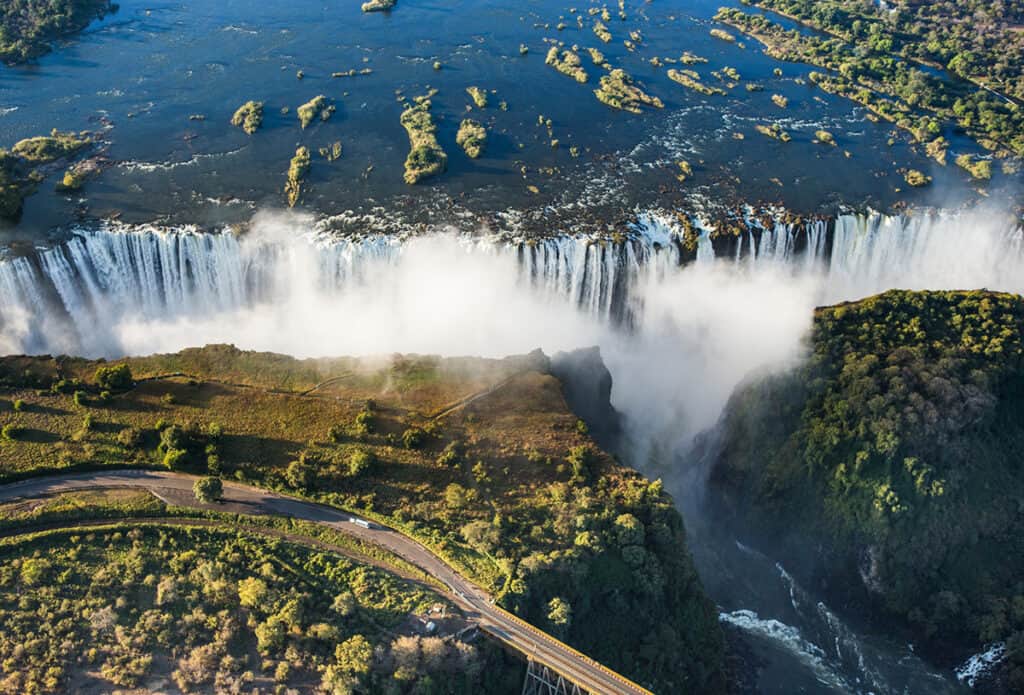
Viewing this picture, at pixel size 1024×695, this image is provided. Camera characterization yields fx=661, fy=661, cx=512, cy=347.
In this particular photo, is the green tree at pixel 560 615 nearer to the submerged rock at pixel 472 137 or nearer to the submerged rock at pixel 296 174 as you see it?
the submerged rock at pixel 296 174

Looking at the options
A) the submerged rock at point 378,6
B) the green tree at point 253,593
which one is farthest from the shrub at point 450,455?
the submerged rock at point 378,6

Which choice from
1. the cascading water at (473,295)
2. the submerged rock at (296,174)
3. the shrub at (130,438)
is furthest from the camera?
the submerged rock at (296,174)

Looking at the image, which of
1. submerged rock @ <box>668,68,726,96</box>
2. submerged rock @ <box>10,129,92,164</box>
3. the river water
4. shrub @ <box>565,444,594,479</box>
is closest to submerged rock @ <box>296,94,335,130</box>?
the river water

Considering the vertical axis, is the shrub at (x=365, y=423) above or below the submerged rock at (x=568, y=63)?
below

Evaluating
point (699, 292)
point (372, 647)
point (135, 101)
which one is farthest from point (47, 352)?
point (699, 292)

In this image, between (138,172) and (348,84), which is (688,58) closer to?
(348,84)

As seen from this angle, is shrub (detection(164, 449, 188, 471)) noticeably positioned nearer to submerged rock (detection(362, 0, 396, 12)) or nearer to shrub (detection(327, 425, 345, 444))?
shrub (detection(327, 425, 345, 444))

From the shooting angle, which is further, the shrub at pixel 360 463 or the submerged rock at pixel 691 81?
the submerged rock at pixel 691 81
